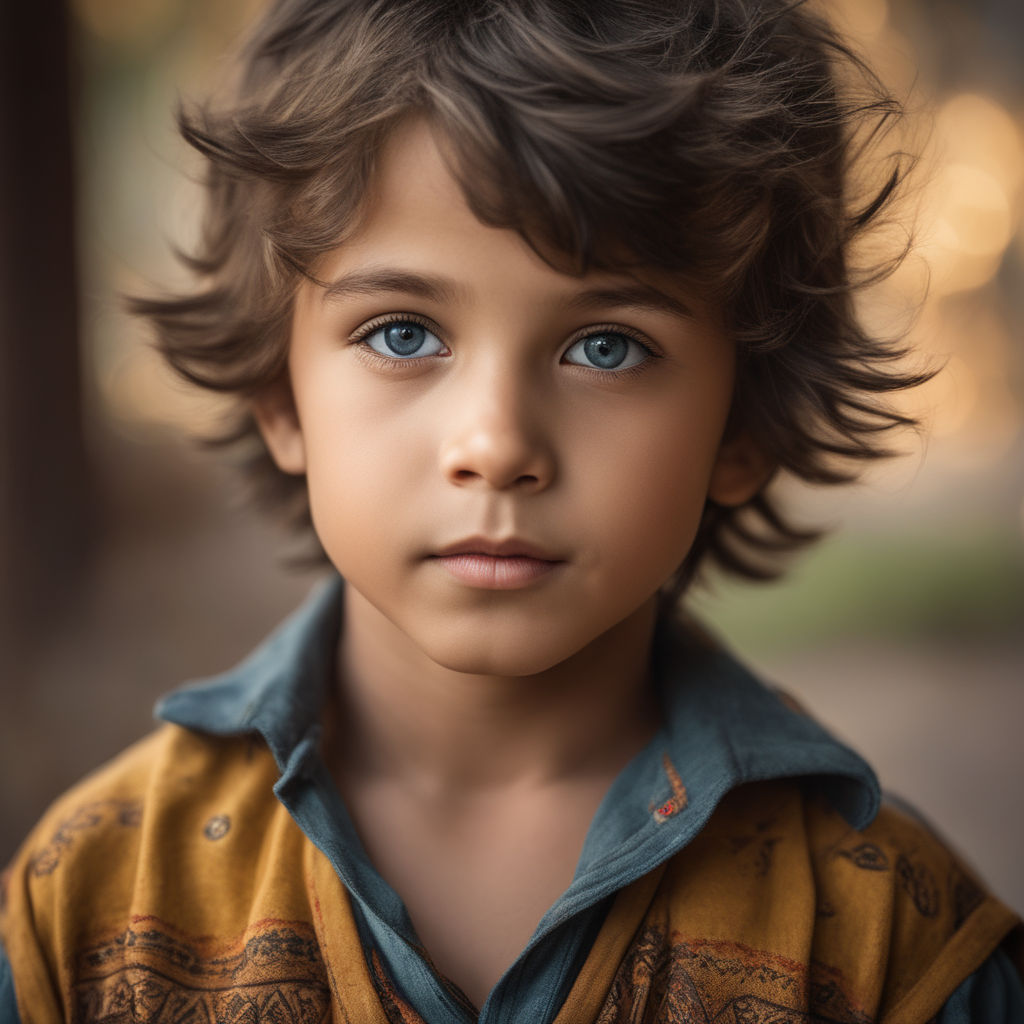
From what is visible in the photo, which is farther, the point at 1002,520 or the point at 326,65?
the point at 1002,520

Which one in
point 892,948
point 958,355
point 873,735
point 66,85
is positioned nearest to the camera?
point 892,948

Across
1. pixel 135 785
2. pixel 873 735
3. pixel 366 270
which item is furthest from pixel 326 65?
pixel 873 735

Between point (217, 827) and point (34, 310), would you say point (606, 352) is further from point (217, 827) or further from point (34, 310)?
point (34, 310)

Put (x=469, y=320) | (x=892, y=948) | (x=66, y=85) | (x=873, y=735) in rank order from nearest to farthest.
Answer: (x=469, y=320)
(x=892, y=948)
(x=66, y=85)
(x=873, y=735)

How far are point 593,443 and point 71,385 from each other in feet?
6.21

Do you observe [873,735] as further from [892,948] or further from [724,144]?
[724,144]

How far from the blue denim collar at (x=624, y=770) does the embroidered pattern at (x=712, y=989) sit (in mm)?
51

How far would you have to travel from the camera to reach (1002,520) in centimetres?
315

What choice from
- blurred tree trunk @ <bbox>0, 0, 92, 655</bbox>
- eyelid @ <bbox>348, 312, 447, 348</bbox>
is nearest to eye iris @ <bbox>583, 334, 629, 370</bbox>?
eyelid @ <bbox>348, 312, 447, 348</bbox>

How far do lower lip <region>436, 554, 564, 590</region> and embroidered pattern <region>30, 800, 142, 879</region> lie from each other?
0.36 meters

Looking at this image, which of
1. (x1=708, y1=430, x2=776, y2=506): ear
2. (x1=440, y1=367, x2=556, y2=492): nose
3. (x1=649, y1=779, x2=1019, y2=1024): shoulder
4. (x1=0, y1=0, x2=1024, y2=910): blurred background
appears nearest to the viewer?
(x1=440, y1=367, x2=556, y2=492): nose

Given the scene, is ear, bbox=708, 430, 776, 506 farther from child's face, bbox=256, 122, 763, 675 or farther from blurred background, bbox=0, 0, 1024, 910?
blurred background, bbox=0, 0, 1024, 910

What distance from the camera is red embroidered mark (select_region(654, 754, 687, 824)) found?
2.75 ft

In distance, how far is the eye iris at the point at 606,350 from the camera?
77 cm
